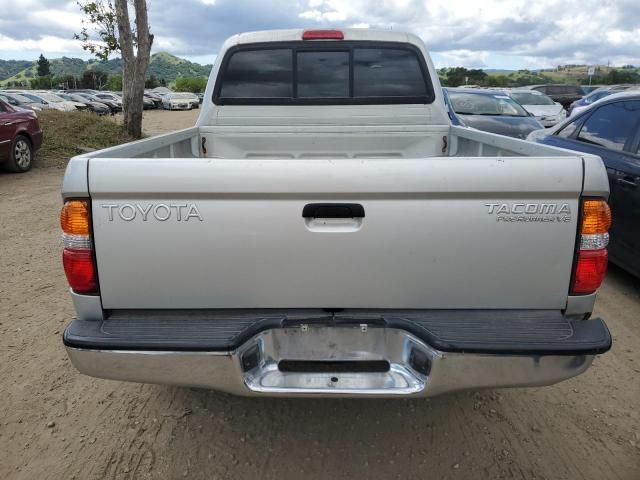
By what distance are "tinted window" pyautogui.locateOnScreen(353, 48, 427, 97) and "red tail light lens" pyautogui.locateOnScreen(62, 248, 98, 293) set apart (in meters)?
2.58

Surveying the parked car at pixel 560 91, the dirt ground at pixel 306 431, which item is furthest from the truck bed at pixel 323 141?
the parked car at pixel 560 91

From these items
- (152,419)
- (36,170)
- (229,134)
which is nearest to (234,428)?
(152,419)

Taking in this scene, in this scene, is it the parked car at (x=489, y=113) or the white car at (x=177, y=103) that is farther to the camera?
the white car at (x=177, y=103)

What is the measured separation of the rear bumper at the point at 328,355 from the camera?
201 cm

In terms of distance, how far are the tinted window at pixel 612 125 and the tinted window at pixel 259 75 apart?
3.14 meters

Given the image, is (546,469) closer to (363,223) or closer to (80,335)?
(363,223)

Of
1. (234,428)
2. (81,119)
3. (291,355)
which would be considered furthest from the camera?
(81,119)

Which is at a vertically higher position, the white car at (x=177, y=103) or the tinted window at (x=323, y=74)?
the tinted window at (x=323, y=74)

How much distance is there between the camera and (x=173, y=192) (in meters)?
1.98

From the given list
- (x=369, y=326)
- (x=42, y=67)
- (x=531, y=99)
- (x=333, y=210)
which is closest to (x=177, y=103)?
(x=531, y=99)

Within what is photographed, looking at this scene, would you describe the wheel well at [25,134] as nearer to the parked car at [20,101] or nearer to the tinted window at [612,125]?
the parked car at [20,101]

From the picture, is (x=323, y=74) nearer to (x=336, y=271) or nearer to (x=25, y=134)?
(x=336, y=271)

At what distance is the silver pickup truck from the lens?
1988mm

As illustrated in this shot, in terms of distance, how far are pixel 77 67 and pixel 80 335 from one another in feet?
512
